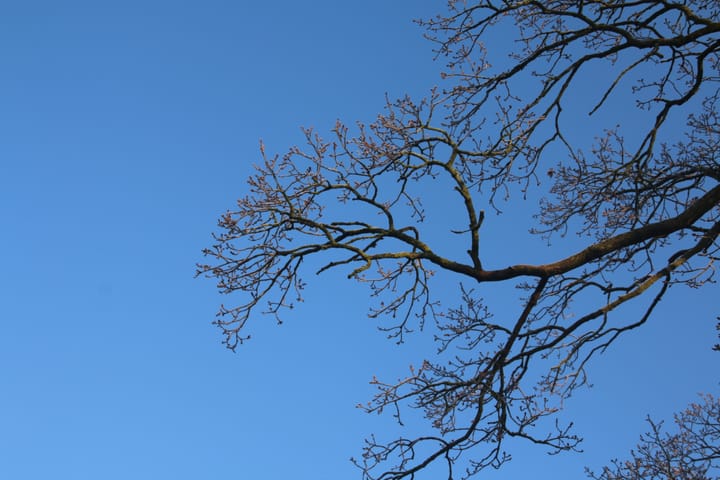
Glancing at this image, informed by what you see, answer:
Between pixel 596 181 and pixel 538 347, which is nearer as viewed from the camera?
pixel 538 347

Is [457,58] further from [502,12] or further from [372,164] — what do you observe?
[372,164]

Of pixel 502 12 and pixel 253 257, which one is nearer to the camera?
pixel 253 257

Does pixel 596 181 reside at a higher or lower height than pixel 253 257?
higher

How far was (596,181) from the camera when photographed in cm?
802

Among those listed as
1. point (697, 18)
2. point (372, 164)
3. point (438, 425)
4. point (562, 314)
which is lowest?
point (438, 425)

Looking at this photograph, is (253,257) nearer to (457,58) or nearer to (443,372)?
(443,372)

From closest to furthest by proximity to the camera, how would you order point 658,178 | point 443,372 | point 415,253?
point 415,253
point 443,372
point 658,178

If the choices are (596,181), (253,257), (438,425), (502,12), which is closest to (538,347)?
(438,425)

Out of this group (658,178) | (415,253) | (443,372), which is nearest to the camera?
(415,253)

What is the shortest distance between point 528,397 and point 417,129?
8.44 ft

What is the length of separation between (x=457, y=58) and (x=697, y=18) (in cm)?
223

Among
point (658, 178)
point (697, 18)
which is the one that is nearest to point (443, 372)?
point (658, 178)

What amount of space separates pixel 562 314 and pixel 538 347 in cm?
44

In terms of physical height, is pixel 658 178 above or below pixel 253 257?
above
